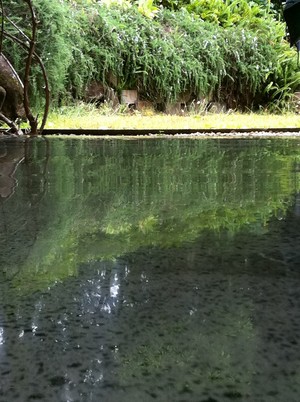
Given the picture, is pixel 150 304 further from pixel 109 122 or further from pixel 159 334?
pixel 109 122

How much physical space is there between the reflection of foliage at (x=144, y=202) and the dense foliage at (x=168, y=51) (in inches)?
131

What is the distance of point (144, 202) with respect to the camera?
3.71ft

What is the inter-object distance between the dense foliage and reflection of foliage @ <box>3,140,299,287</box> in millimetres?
3337

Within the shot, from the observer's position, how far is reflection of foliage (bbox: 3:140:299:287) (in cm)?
76

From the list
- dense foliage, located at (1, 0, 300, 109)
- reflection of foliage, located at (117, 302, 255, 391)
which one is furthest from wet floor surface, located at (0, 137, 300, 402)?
dense foliage, located at (1, 0, 300, 109)

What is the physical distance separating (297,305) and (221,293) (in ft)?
0.25

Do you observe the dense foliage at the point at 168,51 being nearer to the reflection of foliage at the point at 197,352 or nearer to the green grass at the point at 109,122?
the green grass at the point at 109,122

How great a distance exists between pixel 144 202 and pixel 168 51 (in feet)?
18.1

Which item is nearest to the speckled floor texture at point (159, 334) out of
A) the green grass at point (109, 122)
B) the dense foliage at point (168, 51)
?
the green grass at point (109, 122)

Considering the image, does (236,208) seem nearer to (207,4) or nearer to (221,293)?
(221,293)

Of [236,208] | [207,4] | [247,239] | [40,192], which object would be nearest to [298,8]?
[236,208]

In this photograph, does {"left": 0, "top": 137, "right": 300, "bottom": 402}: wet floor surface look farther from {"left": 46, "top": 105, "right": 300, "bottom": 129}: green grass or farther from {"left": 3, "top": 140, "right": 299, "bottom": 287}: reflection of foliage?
{"left": 46, "top": 105, "right": 300, "bottom": 129}: green grass

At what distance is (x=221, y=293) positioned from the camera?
1.82ft

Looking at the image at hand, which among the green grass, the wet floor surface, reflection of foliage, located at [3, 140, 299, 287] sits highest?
the wet floor surface
